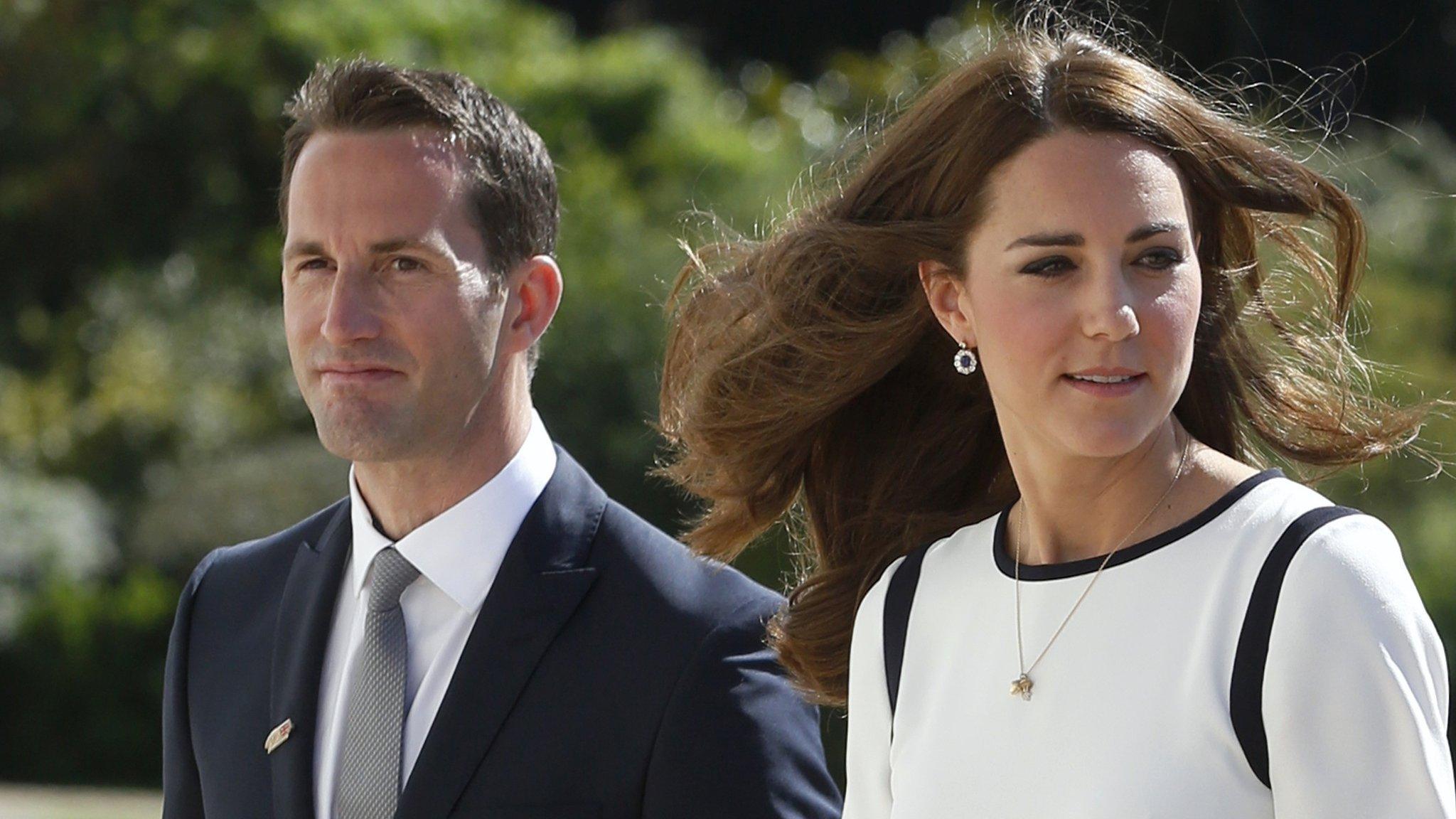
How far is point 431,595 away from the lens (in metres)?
2.96

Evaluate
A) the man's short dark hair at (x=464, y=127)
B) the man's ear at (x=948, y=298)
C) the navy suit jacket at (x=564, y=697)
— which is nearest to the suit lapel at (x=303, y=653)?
the navy suit jacket at (x=564, y=697)

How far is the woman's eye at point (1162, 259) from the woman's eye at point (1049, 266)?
10 cm

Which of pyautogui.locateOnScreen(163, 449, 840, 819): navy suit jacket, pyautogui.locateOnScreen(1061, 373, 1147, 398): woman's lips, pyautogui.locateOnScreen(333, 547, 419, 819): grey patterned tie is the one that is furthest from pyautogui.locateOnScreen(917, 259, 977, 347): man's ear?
pyautogui.locateOnScreen(333, 547, 419, 819): grey patterned tie

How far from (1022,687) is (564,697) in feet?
2.37

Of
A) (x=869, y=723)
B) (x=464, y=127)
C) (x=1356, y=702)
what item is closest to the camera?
(x=1356, y=702)

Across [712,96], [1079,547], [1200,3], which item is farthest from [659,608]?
[712,96]

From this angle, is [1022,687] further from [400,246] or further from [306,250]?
[306,250]

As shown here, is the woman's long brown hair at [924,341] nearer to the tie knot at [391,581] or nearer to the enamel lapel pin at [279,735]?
the tie knot at [391,581]

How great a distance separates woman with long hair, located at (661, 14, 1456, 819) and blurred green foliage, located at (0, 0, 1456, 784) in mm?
4164

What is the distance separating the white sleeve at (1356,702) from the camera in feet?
6.82

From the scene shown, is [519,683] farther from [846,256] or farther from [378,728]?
[846,256]

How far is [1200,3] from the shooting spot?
12.8 meters

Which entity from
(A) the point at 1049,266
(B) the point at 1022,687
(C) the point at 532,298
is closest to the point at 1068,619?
(B) the point at 1022,687

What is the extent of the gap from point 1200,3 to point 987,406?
10.5 meters
